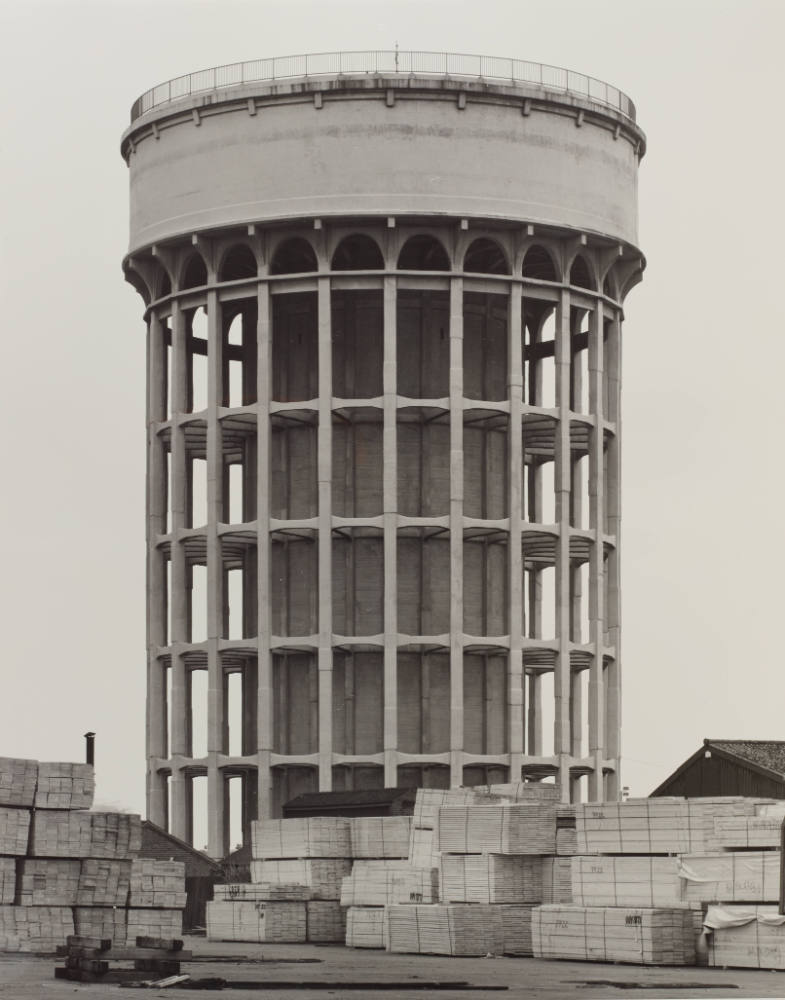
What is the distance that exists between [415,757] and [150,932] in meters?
19.3

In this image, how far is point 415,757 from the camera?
5819cm

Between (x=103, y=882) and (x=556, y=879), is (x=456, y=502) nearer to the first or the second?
(x=556, y=879)

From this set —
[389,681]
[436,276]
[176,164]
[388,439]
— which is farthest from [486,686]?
[176,164]

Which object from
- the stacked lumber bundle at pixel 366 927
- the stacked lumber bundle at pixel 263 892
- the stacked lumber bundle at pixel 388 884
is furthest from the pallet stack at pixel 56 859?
the stacked lumber bundle at pixel 263 892

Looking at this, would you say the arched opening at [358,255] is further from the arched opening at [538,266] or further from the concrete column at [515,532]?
the arched opening at [538,266]

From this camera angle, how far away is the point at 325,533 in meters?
58.7

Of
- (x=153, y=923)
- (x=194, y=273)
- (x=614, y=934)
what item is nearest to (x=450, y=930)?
(x=614, y=934)

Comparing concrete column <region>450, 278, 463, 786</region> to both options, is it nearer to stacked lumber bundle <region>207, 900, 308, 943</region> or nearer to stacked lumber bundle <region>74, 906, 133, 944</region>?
stacked lumber bundle <region>207, 900, 308, 943</region>

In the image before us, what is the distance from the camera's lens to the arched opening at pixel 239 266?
204 feet

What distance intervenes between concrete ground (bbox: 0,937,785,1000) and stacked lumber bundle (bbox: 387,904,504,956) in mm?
376

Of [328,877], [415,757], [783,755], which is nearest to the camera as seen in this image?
[328,877]

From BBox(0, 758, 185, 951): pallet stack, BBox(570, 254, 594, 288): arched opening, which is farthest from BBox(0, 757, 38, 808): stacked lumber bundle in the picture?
BBox(570, 254, 594, 288): arched opening

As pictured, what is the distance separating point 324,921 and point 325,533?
14.6 metres

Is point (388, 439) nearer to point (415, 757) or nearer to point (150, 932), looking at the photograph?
point (415, 757)
